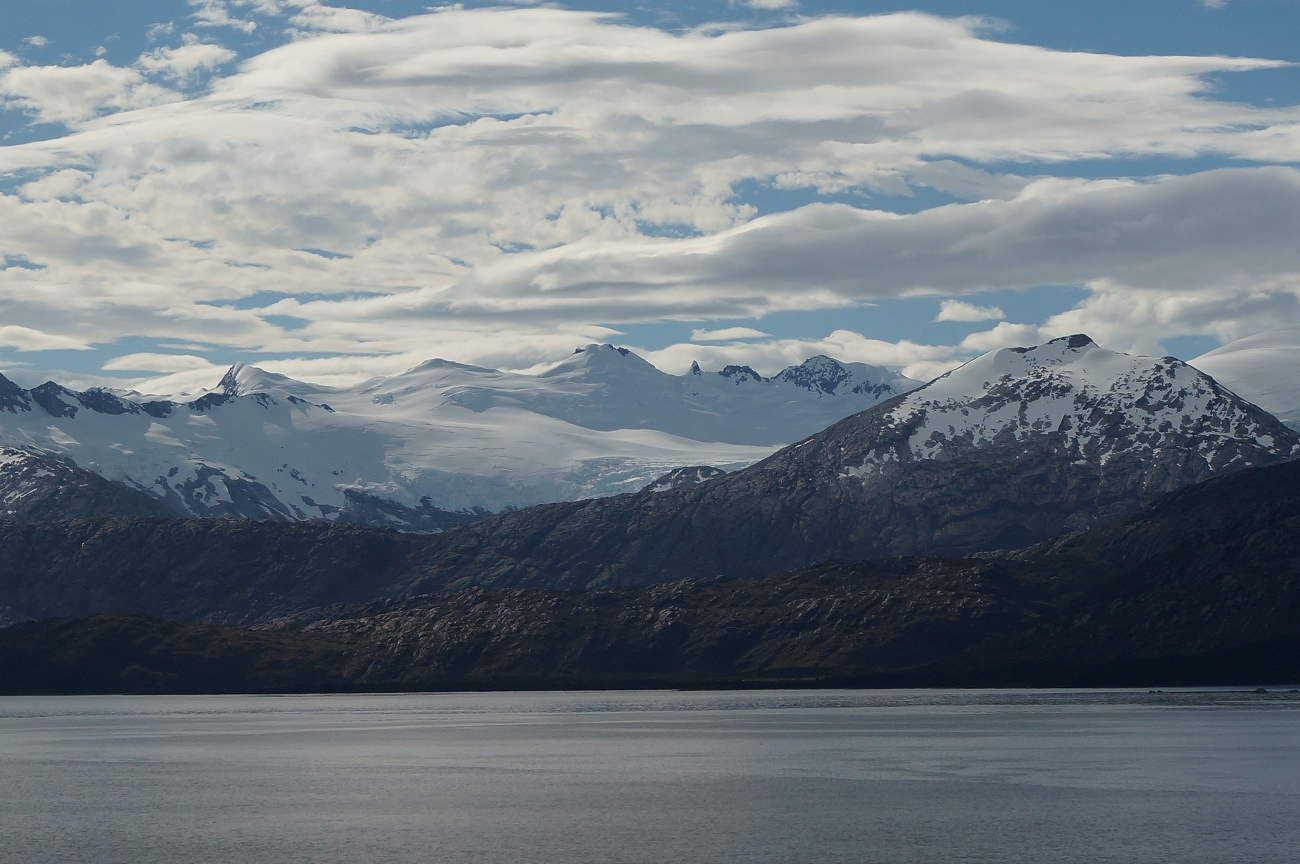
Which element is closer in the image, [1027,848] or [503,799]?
[1027,848]

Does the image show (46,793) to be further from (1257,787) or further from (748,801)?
(1257,787)

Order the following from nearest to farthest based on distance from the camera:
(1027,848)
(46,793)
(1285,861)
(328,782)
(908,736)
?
(1285,861) → (1027,848) → (46,793) → (328,782) → (908,736)

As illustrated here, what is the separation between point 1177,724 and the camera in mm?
188625

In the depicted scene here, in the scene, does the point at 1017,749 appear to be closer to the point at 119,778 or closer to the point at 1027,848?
the point at 1027,848

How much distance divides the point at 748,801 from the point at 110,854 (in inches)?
1796

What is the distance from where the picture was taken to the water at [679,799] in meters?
87.5

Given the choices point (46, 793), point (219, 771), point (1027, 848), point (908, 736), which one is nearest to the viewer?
point (1027, 848)

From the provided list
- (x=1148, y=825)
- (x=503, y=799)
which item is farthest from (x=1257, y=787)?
(x=503, y=799)

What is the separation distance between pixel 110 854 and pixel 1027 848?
52.9 meters

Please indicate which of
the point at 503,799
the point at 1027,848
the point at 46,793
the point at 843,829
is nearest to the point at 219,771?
the point at 46,793

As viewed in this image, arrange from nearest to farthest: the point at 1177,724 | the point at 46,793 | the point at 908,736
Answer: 1. the point at 46,793
2. the point at 908,736
3. the point at 1177,724

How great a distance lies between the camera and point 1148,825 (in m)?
93.4

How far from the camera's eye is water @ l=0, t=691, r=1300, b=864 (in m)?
87.5

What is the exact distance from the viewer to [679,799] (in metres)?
113
